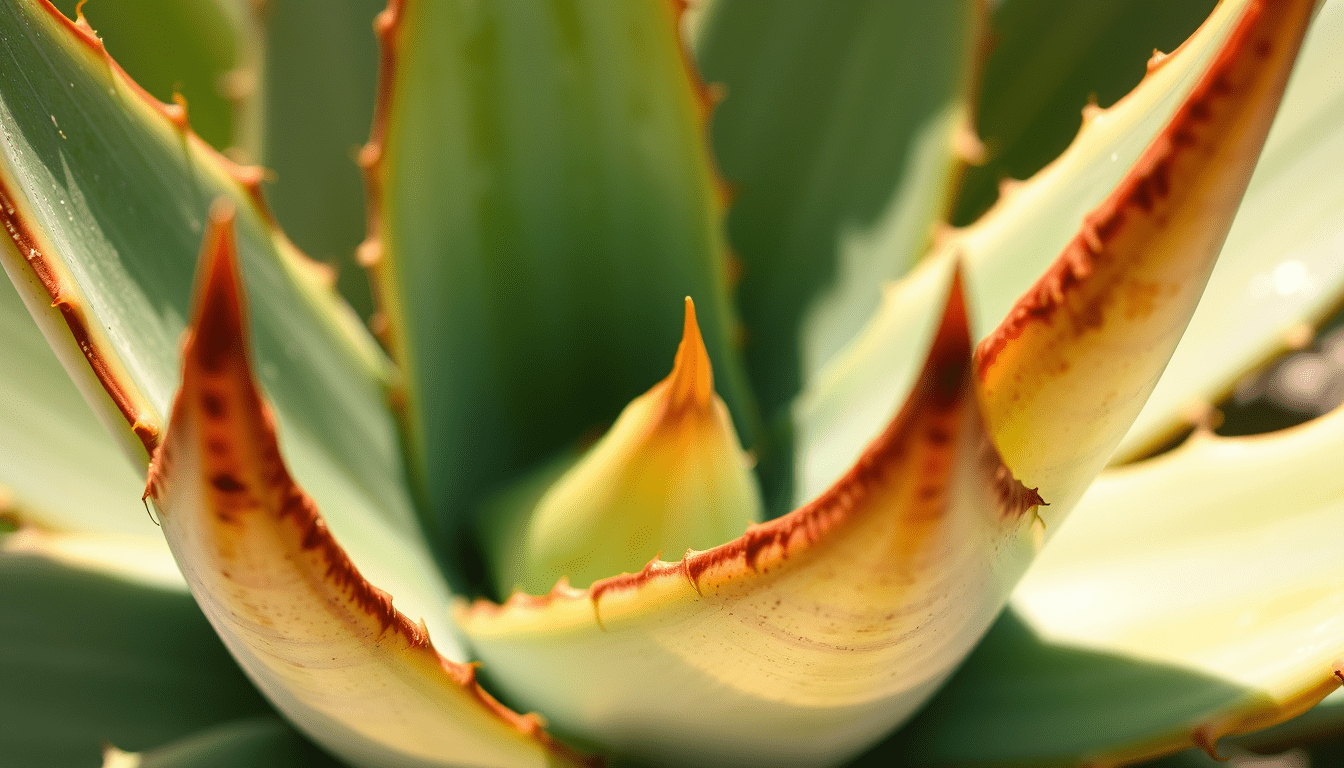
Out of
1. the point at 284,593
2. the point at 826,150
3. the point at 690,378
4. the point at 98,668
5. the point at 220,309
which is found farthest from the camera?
the point at 826,150

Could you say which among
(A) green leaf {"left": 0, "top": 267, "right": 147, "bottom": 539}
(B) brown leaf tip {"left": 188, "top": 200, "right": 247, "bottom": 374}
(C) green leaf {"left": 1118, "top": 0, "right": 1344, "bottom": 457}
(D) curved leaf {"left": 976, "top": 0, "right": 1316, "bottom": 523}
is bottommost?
(C) green leaf {"left": 1118, "top": 0, "right": 1344, "bottom": 457}

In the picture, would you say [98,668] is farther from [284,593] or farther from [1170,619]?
[1170,619]

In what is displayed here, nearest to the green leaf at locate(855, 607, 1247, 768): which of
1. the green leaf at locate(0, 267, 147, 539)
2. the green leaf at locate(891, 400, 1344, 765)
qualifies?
the green leaf at locate(891, 400, 1344, 765)

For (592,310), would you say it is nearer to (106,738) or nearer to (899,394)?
(899,394)

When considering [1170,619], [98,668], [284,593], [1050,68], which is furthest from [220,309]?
[1050,68]

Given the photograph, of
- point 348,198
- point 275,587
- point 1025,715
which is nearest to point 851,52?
point 348,198

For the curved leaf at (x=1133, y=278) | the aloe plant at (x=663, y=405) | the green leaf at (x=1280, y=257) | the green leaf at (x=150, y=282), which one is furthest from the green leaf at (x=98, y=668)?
the green leaf at (x=1280, y=257)

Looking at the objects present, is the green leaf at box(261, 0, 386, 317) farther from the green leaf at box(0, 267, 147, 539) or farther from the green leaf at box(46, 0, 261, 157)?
the green leaf at box(0, 267, 147, 539)
